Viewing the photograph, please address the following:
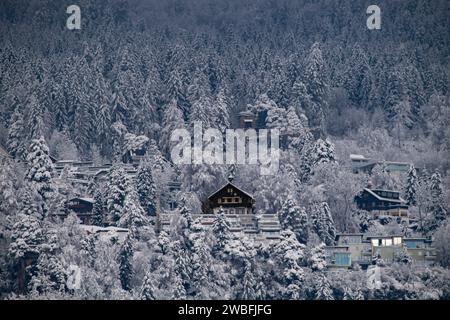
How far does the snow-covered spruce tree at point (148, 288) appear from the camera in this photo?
294ft

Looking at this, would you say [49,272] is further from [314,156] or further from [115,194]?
[314,156]

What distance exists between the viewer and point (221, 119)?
11900cm

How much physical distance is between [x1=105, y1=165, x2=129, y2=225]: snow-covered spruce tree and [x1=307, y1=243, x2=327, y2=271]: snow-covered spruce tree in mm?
13291

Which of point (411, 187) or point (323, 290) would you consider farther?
point (411, 187)

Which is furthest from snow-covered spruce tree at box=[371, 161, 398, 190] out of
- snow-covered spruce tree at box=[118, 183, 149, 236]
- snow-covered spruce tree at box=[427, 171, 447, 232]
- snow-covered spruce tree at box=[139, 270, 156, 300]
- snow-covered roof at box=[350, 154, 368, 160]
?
snow-covered spruce tree at box=[139, 270, 156, 300]

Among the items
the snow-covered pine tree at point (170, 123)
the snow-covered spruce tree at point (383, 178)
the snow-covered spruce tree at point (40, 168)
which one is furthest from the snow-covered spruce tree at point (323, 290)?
the snow-covered pine tree at point (170, 123)

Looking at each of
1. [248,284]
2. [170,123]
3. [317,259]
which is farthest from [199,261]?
[170,123]

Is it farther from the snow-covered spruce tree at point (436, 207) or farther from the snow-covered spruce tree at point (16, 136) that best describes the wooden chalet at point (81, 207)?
the snow-covered spruce tree at point (436, 207)

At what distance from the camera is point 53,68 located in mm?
125875

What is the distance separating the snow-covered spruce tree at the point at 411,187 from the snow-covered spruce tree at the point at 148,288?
23594mm

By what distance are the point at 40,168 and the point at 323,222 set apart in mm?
20389

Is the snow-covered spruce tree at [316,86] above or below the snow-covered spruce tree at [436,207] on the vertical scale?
above

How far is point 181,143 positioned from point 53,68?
55.0 ft
